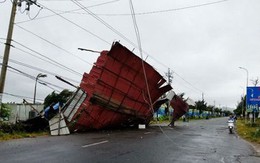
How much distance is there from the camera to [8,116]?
28.9 m

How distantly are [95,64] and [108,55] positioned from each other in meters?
1.21

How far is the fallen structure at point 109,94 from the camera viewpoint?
64.7 ft

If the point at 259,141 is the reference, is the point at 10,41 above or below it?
above

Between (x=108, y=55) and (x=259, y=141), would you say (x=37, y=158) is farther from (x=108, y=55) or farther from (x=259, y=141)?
(x=259, y=141)

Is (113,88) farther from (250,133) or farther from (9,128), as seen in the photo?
(250,133)

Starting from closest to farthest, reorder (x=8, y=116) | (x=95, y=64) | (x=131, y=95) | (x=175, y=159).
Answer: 1. (x=175, y=159)
2. (x=95, y=64)
3. (x=131, y=95)
4. (x=8, y=116)

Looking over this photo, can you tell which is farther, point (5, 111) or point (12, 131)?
point (5, 111)

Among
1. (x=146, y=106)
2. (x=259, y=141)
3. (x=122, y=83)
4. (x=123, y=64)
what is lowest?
(x=259, y=141)

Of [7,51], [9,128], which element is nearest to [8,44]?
[7,51]

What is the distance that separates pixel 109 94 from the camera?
21500 millimetres

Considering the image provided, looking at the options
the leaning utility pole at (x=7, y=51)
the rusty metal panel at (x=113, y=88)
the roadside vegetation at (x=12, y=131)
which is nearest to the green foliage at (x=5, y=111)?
the roadside vegetation at (x=12, y=131)

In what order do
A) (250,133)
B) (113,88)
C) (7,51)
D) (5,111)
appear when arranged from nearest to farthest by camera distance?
(7,51), (113,88), (250,133), (5,111)

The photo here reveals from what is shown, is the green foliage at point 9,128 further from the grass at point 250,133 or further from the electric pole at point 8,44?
the grass at point 250,133

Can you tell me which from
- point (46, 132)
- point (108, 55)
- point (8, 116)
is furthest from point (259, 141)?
point (8, 116)
